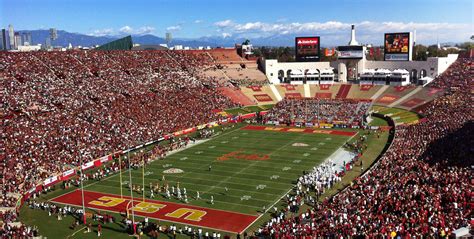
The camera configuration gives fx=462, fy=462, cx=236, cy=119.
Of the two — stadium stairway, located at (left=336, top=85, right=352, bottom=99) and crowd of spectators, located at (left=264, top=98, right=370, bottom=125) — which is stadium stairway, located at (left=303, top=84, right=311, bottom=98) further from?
crowd of spectators, located at (left=264, top=98, right=370, bottom=125)

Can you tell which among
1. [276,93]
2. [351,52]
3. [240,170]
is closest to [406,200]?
[240,170]

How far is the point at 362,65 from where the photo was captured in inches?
3378

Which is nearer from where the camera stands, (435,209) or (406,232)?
(406,232)

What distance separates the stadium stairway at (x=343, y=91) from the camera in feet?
253

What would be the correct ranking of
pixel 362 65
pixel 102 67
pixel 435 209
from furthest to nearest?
pixel 362 65
pixel 102 67
pixel 435 209

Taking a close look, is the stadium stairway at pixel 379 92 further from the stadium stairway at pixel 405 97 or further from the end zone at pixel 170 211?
the end zone at pixel 170 211

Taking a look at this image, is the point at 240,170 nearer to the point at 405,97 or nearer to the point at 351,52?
the point at 405,97

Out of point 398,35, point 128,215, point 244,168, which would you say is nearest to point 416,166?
point 244,168

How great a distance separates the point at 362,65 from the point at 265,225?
6537 cm

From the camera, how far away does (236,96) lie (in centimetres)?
7606

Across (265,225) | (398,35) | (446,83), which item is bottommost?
(265,225)

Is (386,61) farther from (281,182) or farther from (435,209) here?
(435,209)

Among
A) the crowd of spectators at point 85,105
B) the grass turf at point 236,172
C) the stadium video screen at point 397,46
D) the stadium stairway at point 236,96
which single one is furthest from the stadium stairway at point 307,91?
the grass turf at point 236,172

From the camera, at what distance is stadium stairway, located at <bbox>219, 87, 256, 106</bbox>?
7425 cm
